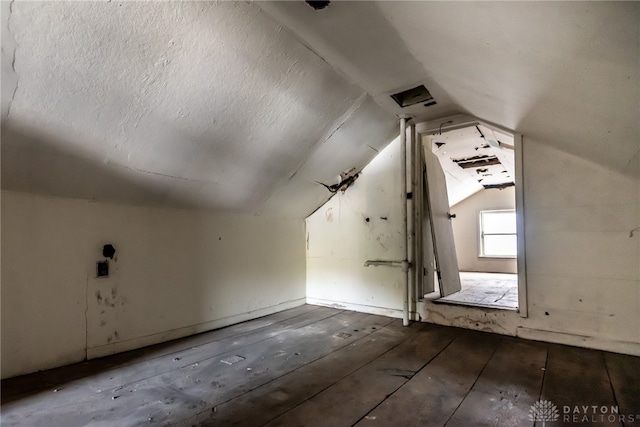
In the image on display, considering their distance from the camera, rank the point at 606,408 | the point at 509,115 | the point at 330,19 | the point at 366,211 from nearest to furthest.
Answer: the point at 606,408, the point at 330,19, the point at 509,115, the point at 366,211

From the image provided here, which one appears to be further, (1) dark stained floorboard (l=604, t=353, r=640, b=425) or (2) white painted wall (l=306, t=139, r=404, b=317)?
(2) white painted wall (l=306, t=139, r=404, b=317)

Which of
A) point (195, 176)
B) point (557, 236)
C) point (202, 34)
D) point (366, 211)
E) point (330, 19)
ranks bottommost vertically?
point (557, 236)

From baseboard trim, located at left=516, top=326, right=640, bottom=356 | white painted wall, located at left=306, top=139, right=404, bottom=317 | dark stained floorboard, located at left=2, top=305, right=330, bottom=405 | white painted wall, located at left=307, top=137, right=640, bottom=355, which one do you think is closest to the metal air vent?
white painted wall, located at left=306, top=139, right=404, bottom=317

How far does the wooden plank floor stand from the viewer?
58.9 inches

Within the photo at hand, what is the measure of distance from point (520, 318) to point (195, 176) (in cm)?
297

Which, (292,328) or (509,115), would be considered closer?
(509,115)

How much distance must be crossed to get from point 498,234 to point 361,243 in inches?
184

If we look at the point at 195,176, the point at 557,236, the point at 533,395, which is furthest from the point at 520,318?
the point at 195,176

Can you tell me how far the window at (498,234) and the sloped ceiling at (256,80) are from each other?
192 inches

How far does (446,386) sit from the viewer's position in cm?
180

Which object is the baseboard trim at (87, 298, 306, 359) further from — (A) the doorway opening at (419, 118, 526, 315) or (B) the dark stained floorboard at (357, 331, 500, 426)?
(B) the dark stained floorboard at (357, 331, 500, 426)

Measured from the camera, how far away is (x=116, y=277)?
7.89 ft

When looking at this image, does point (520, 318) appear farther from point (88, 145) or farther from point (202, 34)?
point (88, 145)

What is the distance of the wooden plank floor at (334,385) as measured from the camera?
4.91ft
